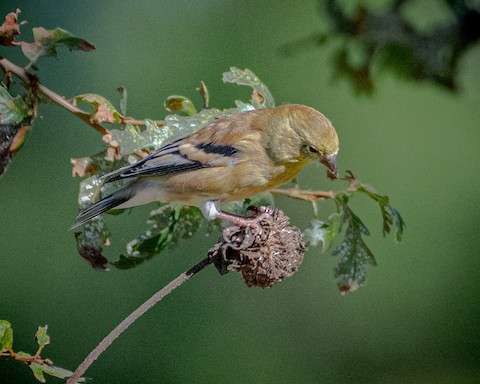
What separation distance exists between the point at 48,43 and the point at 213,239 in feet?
5.87

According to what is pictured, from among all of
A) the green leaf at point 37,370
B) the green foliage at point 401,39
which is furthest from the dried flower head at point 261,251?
the green foliage at point 401,39

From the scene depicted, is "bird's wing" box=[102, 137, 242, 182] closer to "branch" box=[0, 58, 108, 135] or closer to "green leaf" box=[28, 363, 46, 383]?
"branch" box=[0, 58, 108, 135]

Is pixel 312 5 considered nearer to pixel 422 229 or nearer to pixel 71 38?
pixel 422 229

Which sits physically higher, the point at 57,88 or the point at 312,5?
the point at 312,5

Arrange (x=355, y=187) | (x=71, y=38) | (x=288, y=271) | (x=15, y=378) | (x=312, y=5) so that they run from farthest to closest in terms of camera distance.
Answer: (x=312, y=5) < (x=15, y=378) < (x=355, y=187) < (x=71, y=38) < (x=288, y=271)

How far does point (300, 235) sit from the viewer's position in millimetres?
1822

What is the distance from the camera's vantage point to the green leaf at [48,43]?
1.92 meters

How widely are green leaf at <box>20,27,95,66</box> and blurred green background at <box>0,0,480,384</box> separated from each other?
1483 mm

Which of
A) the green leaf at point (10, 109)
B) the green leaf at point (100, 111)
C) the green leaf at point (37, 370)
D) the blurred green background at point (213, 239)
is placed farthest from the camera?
the blurred green background at point (213, 239)

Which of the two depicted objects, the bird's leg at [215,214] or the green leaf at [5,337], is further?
the bird's leg at [215,214]

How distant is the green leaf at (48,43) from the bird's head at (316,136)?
0.58 meters

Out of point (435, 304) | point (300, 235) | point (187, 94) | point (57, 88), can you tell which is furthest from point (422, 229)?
point (300, 235)

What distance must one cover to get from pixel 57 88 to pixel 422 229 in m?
1.63

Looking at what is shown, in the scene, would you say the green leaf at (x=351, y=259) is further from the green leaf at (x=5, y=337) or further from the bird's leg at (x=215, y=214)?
the green leaf at (x=5, y=337)
